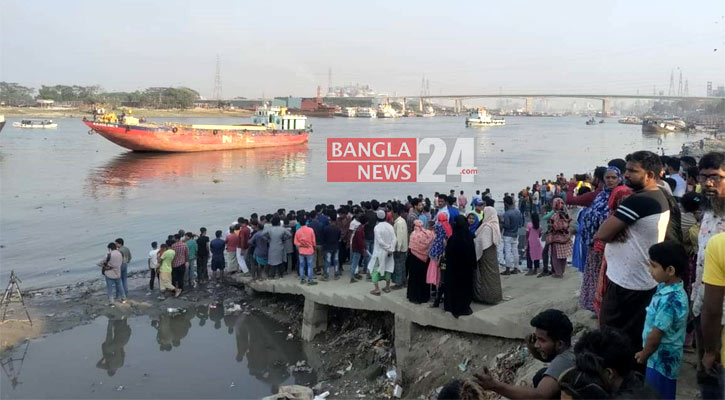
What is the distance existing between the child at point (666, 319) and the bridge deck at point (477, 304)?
7.18 ft

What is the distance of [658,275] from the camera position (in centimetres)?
271

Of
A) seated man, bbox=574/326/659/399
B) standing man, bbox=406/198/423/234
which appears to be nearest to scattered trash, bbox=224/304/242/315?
standing man, bbox=406/198/423/234

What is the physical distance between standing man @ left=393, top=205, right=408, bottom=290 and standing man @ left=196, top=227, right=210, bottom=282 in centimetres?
385

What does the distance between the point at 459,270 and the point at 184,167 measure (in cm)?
2920

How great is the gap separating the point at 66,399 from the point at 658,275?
587cm

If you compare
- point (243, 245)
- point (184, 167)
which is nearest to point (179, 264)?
point (243, 245)

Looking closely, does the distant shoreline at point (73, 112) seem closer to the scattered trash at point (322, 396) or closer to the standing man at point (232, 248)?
the standing man at point (232, 248)

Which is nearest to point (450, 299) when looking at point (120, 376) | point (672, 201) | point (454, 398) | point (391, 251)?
Answer: point (391, 251)

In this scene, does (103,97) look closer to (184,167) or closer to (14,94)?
(14,94)

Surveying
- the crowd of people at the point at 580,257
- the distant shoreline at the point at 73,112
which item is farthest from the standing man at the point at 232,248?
the distant shoreline at the point at 73,112

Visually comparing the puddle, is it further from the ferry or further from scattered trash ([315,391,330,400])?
the ferry

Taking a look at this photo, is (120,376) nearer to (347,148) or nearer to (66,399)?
(66,399)

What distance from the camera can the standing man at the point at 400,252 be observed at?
6812mm

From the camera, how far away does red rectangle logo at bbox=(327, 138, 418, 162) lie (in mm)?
34406
